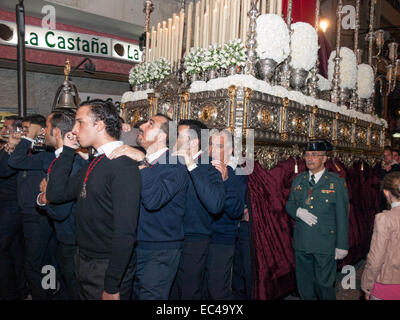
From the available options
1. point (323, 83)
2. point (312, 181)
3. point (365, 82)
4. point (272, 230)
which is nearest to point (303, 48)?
point (323, 83)

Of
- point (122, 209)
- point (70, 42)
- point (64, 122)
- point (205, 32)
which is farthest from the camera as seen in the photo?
point (70, 42)

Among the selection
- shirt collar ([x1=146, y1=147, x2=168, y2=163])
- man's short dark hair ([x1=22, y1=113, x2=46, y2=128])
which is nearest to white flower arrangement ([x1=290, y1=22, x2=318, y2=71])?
shirt collar ([x1=146, y1=147, x2=168, y2=163])

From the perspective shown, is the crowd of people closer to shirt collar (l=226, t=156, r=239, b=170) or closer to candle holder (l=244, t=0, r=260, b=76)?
shirt collar (l=226, t=156, r=239, b=170)

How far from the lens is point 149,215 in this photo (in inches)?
106

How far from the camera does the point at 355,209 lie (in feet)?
18.9

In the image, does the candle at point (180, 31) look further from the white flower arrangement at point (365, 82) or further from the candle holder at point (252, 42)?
the white flower arrangement at point (365, 82)

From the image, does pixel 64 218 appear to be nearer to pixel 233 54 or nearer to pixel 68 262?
pixel 68 262

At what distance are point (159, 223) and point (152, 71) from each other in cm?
288

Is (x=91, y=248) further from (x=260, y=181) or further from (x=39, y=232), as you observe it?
(x=260, y=181)

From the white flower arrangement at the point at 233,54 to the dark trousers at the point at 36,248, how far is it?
269 cm

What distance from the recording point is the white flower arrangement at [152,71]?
4.81 m
